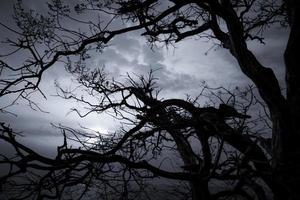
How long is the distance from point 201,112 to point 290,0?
8.28 feet

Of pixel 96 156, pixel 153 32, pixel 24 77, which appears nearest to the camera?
pixel 96 156

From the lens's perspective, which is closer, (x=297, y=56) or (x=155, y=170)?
(x=155, y=170)

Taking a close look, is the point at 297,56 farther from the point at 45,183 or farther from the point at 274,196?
the point at 45,183

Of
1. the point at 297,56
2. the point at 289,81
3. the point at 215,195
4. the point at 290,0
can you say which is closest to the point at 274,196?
the point at 215,195

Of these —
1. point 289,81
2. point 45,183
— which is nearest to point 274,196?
point 289,81

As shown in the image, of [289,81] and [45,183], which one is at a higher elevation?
[289,81]

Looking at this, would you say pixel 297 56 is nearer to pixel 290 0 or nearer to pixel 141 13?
pixel 290 0

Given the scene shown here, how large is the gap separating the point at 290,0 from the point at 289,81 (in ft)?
4.49

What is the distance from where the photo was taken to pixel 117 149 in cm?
464

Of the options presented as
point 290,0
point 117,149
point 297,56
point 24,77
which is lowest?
point 117,149

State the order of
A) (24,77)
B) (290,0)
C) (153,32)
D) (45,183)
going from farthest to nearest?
(153,32)
(24,77)
(290,0)
(45,183)

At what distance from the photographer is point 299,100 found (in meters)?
4.32

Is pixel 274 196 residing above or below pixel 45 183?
above

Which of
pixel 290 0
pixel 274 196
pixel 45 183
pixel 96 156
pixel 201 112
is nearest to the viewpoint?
pixel 96 156
